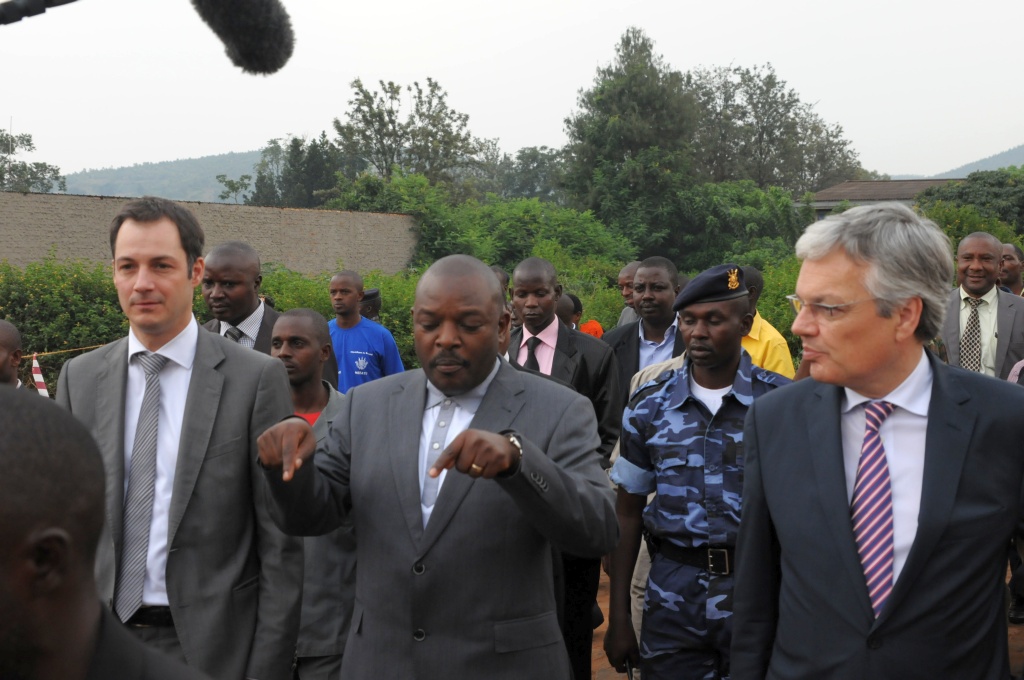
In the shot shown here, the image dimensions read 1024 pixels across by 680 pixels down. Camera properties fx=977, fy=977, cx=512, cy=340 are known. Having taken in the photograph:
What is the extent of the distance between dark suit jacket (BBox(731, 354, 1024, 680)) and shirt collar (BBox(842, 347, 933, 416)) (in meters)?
0.03

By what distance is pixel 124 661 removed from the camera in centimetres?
132

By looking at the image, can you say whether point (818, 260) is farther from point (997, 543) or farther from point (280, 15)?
point (280, 15)

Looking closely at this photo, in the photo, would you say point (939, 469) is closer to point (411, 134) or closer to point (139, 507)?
point (139, 507)

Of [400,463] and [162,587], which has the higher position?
[400,463]

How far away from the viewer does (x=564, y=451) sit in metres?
3.01

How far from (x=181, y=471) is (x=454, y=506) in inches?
34.0

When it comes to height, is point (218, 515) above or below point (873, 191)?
above

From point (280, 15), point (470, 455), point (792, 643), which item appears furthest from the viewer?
point (792, 643)

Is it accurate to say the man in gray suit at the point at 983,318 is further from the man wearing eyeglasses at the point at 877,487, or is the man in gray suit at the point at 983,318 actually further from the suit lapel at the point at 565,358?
the man wearing eyeglasses at the point at 877,487

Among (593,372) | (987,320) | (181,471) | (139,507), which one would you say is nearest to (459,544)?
(181,471)

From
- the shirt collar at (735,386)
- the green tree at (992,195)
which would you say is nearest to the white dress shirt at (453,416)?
the shirt collar at (735,386)

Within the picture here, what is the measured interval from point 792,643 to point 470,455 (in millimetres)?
1025

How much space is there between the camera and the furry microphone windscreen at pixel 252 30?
990 millimetres

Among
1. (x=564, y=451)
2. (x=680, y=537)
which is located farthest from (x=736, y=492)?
(x=564, y=451)
